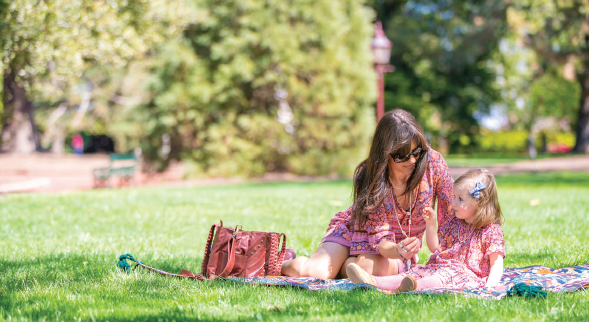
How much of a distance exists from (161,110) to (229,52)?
310 cm

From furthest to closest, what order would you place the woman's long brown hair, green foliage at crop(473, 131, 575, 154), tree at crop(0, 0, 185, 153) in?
green foliage at crop(473, 131, 575, 154) → tree at crop(0, 0, 185, 153) → the woman's long brown hair

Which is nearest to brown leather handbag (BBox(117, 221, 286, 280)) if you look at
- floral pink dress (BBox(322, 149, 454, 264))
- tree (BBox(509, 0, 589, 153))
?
floral pink dress (BBox(322, 149, 454, 264))

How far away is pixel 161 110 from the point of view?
60.3 feet

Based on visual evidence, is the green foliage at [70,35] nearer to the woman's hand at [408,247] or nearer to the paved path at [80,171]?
the paved path at [80,171]

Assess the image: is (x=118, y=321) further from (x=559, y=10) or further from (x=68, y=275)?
(x=559, y=10)

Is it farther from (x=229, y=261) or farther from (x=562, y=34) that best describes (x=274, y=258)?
(x=562, y=34)

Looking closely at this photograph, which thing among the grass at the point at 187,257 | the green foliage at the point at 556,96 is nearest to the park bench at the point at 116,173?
the grass at the point at 187,257

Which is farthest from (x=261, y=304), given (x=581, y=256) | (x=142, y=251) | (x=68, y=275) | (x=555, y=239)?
(x=555, y=239)

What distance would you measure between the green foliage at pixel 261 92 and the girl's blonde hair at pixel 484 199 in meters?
13.7

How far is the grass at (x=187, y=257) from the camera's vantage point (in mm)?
3158

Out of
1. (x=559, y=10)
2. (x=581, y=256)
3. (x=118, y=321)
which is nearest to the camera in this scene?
(x=118, y=321)

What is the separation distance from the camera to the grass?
3.16 m

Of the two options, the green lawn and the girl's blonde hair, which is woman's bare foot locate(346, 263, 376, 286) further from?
the green lawn

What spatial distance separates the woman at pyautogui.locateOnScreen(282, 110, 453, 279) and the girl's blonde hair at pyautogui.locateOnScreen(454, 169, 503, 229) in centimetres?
27
